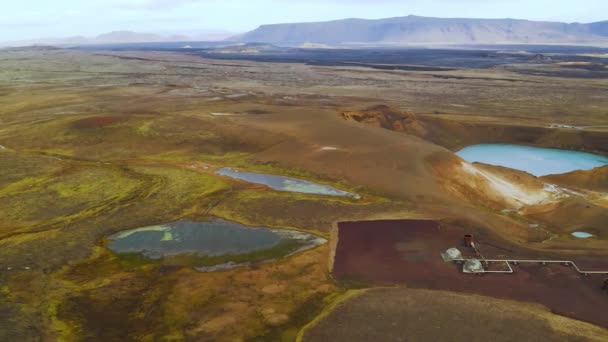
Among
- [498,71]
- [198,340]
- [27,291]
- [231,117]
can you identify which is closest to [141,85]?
[231,117]

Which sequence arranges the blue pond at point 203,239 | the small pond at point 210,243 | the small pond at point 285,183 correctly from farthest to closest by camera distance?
the small pond at point 285,183, the blue pond at point 203,239, the small pond at point 210,243

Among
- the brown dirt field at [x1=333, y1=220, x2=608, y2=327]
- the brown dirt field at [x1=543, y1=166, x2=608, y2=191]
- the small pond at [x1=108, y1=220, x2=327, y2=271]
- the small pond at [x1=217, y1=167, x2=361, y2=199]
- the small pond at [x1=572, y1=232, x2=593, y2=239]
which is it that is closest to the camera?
the brown dirt field at [x1=333, y1=220, x2=608, y2=327]

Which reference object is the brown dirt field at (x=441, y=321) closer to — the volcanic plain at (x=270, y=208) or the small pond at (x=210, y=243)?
the volcanic plain at (x=270, y=208)

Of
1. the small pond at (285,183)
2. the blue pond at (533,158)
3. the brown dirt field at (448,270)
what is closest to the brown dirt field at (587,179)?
the blue pond at (533,158)

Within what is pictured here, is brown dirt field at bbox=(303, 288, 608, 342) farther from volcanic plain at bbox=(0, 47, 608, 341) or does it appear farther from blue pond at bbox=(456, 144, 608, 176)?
blue pond at bbox=(456, 144, 608, 176)

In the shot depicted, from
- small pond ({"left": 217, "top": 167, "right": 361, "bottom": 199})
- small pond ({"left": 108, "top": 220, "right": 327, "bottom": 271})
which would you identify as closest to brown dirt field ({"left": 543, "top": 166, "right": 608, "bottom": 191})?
small pond ({"left": 217, "top": 167, "right": 361, "bottom": 199})

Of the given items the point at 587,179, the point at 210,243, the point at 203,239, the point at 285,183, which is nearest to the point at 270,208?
the point at 203,239
